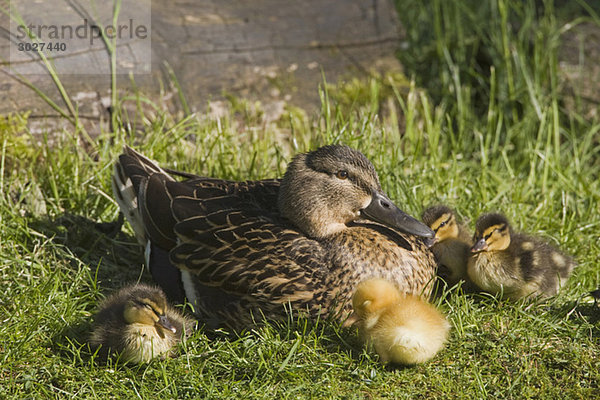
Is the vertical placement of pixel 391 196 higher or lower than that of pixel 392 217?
lower

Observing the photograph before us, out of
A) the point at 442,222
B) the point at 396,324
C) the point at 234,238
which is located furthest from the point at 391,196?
the point at 396,324

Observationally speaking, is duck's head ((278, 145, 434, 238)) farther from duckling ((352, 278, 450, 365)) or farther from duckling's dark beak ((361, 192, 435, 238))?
duckling ((352, 278, 450, 365))

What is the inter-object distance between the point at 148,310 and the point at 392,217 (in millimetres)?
1250

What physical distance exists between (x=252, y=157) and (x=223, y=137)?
0.24 metres

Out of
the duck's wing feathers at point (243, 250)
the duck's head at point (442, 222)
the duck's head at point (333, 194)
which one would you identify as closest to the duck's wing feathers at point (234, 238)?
the duck's wing feathers at point (243, 250)

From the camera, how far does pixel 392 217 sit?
11.9ft

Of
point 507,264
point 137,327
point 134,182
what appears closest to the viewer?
point 137,327

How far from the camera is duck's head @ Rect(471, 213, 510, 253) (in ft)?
12.4

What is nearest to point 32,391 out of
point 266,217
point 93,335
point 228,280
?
point 93,335

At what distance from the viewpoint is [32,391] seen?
128 inches

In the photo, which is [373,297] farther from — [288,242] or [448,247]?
[448,247]

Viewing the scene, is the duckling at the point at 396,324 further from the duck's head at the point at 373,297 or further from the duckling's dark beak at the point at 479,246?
the duckling's dark beak at the point at 479,246

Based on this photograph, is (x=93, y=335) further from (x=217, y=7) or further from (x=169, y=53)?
(x=217, y=7)

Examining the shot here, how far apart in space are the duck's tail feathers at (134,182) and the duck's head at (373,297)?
137 centimetres
